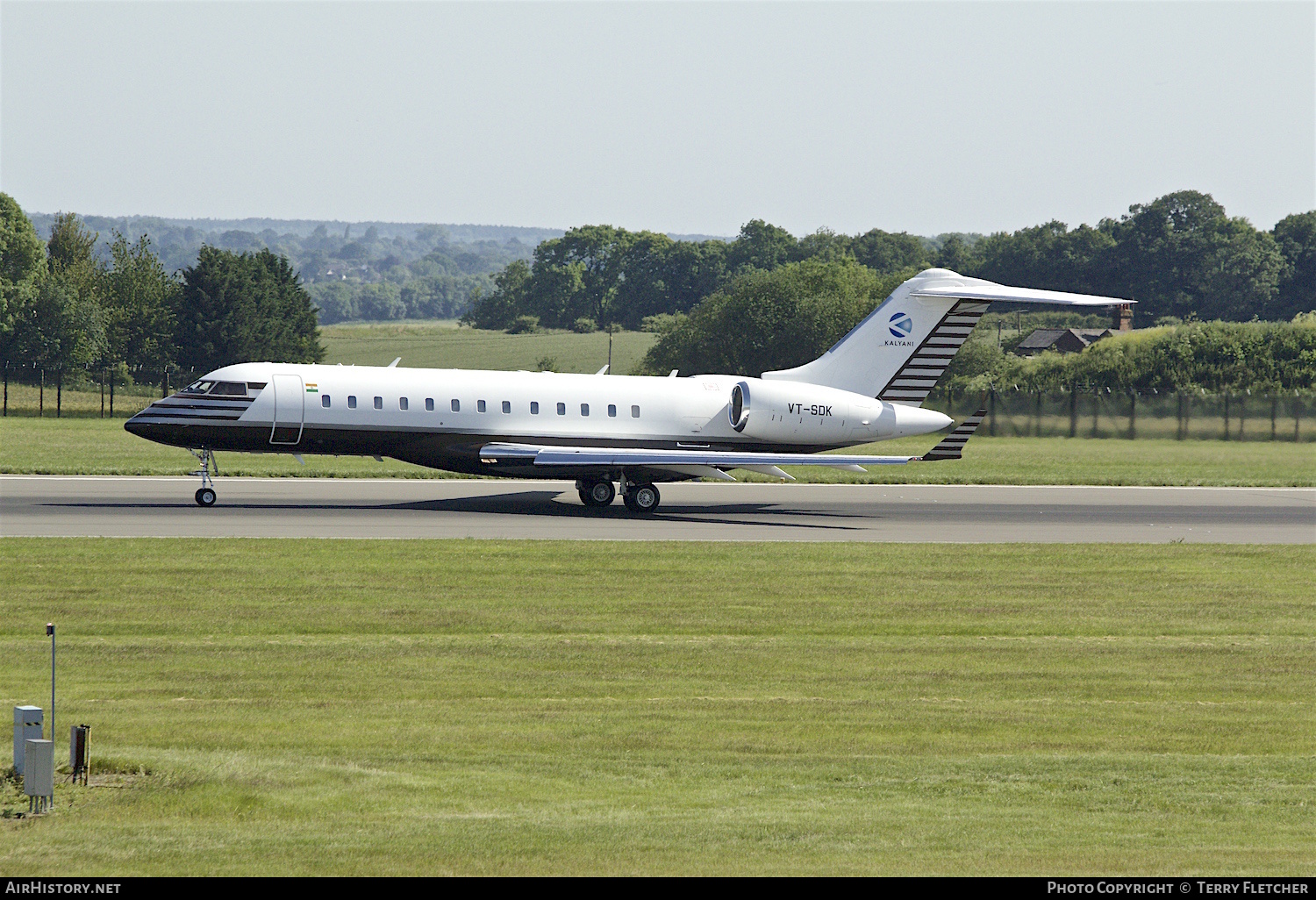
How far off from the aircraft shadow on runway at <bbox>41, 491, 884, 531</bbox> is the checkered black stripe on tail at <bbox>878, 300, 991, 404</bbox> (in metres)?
4.14

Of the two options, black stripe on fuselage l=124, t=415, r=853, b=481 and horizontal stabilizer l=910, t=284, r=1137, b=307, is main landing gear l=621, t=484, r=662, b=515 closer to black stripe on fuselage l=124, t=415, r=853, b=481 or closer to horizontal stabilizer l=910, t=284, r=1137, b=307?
black stripe on fuselage l=124, t=415, r=853, b=481

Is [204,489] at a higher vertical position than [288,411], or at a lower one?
lower

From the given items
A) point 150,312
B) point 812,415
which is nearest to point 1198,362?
point 812,415

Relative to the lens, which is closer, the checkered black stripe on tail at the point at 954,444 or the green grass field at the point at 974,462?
the checkered black stripe on tail at the point at 954,444

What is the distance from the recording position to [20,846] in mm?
9453

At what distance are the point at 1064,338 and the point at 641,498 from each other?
96284 mm

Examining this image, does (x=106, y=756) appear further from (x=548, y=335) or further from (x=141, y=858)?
(x=548, y=335)

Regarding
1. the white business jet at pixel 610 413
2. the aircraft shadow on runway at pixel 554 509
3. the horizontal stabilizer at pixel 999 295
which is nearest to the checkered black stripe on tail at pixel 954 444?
the white business jet at pixel 610 413

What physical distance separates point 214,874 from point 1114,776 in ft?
25.0

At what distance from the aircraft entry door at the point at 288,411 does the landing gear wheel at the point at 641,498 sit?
308 inches

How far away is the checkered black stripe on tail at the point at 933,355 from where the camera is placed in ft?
121

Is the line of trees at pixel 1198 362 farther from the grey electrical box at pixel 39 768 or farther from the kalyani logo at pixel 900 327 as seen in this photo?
the grey electrical box at pixel 39 768

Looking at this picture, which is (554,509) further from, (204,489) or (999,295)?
(999,295)

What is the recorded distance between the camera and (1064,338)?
12219 centimetres
